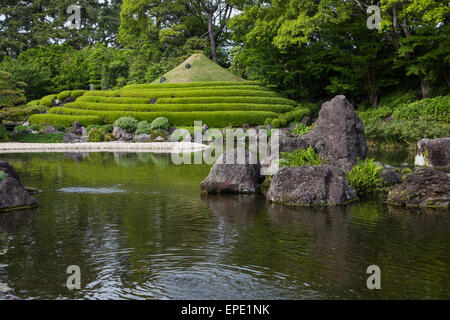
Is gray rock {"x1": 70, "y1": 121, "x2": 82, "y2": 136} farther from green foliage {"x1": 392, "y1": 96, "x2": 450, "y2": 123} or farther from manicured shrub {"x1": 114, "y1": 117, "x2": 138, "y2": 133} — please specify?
green foliage {"x1": 392, "y1": 96, "x2": 450, "y2": 123}

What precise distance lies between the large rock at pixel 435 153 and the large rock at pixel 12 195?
1697cm

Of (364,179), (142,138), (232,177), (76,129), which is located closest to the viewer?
(364,179)

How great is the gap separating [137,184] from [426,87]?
32778 millimetres

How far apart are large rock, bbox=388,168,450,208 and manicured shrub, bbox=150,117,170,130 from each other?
101 feet

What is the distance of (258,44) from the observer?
52188 millimetres

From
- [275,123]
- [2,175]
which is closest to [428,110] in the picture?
[275,123]

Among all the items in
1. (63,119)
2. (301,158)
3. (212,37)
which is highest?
(212,37)

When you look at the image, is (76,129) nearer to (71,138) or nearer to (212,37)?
(71,138)

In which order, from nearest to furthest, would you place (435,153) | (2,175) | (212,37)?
(2,175) < (435,153) < (212,37)

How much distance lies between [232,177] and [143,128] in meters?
27.5

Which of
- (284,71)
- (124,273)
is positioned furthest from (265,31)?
(124,273)

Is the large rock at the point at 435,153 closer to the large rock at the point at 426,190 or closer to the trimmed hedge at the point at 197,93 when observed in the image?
the large rock at the point at 426,190

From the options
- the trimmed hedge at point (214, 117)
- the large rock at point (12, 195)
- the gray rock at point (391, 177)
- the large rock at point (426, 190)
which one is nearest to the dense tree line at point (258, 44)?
the trimmed hedge at point (214, 117)
